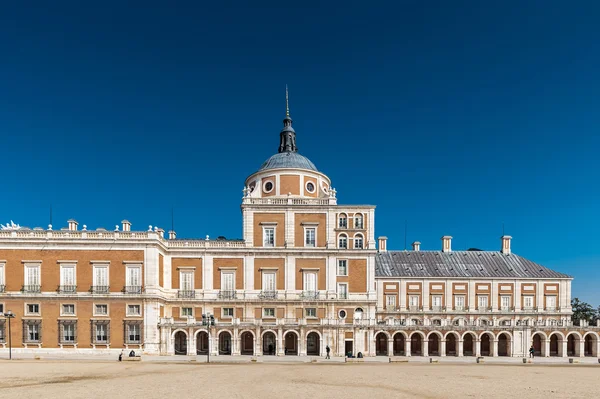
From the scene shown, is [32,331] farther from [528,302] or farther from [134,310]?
[528,302]

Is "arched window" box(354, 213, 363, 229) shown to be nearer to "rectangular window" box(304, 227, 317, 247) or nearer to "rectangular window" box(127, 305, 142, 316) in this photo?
"rectangular window" box(304, 227, 317, 247)

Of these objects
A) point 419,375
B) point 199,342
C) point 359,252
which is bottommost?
point 199,342

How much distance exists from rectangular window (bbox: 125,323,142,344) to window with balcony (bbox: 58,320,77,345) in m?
5.60

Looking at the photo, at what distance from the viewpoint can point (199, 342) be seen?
161ft

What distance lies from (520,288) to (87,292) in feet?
188

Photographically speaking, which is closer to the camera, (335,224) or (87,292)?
(87,292)

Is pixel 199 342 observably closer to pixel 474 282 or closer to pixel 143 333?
pixel 143 333

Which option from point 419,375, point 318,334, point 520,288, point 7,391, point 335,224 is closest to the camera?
point 7,391

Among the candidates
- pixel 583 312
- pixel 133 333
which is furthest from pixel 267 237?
pixel 583 312

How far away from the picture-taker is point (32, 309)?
4462 centimetres

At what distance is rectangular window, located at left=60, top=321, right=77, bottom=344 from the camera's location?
4406 centimetres

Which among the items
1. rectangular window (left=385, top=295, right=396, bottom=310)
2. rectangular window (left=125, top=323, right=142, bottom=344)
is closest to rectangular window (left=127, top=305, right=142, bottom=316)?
rectangular window (left=125, top=323, right=142, bottom=344)

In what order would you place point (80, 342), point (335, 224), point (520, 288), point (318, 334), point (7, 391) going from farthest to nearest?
1. point (520, 288)
2. point (335, 224)
3. point (318, 334)
4. point (80, 342)
5. point (7, 391)

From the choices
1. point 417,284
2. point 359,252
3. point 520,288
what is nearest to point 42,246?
point 359,252
